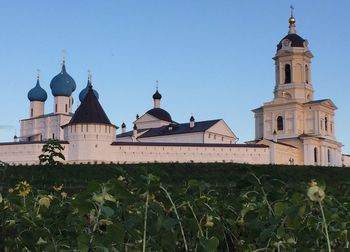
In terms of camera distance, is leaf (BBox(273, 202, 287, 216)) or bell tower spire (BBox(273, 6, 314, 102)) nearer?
leaf (BBox(273, 202, 287, 216))

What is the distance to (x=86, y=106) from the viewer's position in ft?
94.4

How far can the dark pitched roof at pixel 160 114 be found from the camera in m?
44.4

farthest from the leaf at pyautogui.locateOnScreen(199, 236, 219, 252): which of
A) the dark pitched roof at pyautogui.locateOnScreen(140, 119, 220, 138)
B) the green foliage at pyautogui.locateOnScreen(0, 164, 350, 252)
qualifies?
the dark pitched roof at pyautogui.locateOnScreen(140, 119, 220, 138)

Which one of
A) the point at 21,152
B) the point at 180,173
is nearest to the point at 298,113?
the point at 180,173

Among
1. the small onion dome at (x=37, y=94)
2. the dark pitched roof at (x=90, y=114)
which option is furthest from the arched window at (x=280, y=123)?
the small onion dome at (x=37, y=94)

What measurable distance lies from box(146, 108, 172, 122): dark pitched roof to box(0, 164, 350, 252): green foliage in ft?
139

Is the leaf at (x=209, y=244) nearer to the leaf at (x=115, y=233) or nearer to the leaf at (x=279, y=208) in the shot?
the leaf at (x=115, y=233)

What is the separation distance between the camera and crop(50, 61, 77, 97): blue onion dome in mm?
42156

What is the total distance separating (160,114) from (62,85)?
315 inches

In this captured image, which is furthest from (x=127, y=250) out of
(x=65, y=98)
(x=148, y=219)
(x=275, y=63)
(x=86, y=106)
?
(x=65, y=98)

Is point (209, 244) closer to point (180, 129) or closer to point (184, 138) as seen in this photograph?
point (184, 138)

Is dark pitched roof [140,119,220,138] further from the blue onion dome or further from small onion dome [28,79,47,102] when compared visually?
small onion dome [28,79,47,102]

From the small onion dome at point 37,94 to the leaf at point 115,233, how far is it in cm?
4500

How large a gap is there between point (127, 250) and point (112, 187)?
0.20m
